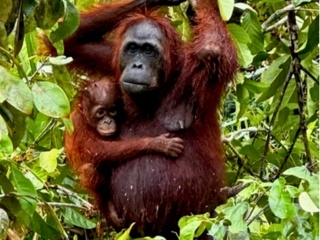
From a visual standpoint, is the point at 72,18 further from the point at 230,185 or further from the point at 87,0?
the point at 230,185

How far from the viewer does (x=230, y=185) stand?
334 centimetres

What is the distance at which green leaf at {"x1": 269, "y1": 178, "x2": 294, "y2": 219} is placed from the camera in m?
2.04

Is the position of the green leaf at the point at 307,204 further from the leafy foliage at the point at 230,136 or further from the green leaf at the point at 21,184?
the green leaf at the point at 21,184

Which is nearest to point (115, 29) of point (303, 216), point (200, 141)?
point (200, 141)

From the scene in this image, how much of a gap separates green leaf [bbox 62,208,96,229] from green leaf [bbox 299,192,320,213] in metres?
1.32

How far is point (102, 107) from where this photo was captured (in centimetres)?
309

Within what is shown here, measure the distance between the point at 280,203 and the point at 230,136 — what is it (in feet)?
4.60

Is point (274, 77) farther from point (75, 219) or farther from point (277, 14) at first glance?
point (75, 219)

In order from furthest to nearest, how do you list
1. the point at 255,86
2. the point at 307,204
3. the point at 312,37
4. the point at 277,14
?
the point at 255,86 < the point at 277,14 < the point at 312,37 < the point at 307,204

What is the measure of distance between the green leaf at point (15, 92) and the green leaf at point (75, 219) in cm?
132

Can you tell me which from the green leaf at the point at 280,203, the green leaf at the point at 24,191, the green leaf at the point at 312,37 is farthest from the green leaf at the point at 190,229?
the green leaf at the point at 312,37

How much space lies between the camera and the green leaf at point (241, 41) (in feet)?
9.18

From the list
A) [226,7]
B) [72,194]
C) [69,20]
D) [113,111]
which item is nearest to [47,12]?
[69,20]

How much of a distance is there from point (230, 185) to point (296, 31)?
2.58 feet
